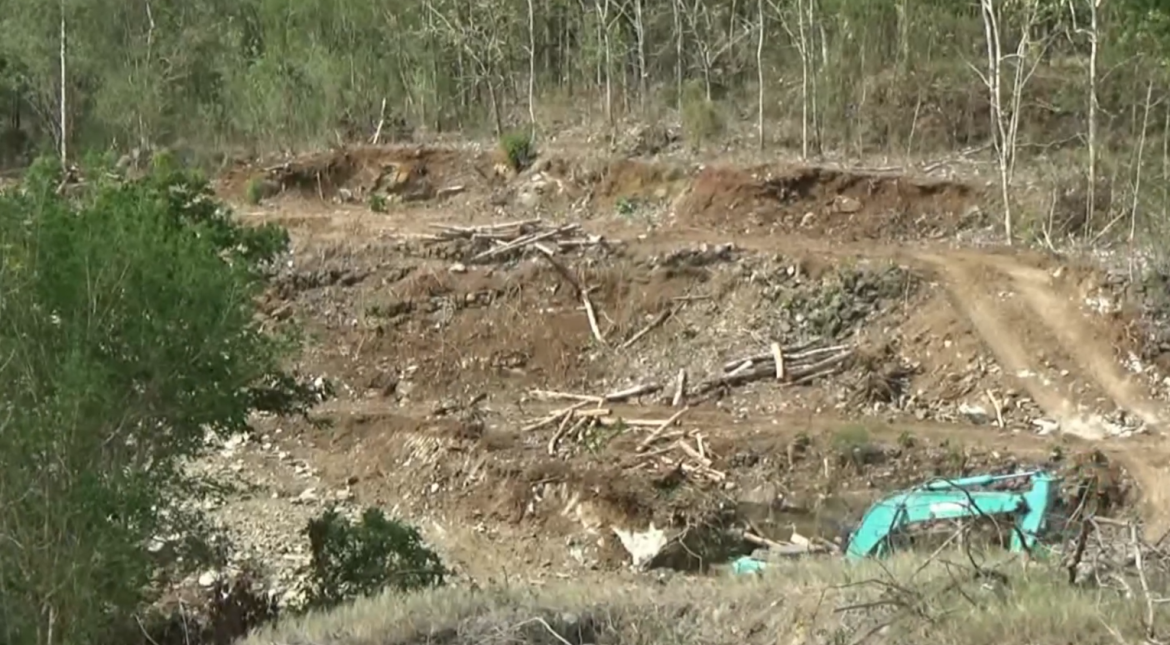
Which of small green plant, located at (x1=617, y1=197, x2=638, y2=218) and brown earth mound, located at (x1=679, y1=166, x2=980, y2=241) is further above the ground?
brown earth mound, located at (x1=679, y1=166, x2=980, y2=241)

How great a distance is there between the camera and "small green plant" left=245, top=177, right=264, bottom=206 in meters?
30.1

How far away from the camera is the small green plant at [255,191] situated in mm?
30141

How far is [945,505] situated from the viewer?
13.5 metres

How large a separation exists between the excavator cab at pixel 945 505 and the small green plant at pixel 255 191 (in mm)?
18807

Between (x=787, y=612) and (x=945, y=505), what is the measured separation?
650 centimetres

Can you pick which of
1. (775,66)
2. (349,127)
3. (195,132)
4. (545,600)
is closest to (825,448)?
(545,600)

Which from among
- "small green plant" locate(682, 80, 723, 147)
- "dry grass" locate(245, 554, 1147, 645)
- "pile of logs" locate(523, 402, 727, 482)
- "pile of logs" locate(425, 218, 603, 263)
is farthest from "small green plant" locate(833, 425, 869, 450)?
"small green plant" locate(682, 80, 723, 147)

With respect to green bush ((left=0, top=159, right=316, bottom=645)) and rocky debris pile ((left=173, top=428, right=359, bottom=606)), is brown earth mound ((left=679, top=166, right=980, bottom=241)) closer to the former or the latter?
rocky debris pile ((left=173, top=428, right=359, bottom=606))

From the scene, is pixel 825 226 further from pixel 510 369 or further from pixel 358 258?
pixel 358 258

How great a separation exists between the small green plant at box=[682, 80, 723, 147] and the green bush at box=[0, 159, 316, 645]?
15686 mm

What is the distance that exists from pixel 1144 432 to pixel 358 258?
13863mm

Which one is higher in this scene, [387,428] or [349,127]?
[349,127]

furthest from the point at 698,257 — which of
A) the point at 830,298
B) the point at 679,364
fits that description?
the point at 830,298

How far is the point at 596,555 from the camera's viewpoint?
17.2 metres
